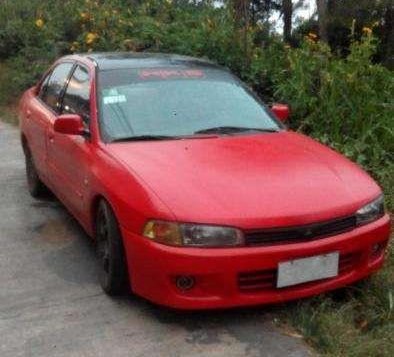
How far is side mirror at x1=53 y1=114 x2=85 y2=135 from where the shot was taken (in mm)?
4809

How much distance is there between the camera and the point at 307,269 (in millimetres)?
3881

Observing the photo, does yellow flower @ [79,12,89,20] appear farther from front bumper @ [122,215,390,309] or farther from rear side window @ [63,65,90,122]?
front bumper @ [122,215,390,309]

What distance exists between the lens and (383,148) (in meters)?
6.77

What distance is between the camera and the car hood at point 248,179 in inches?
150

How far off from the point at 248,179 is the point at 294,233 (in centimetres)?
47

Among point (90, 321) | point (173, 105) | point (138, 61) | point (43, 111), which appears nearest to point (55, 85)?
point (43, 111)

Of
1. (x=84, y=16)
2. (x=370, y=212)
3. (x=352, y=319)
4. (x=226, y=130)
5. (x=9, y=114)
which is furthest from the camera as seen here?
(x=84, y=16)

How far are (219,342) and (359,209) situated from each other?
111cm

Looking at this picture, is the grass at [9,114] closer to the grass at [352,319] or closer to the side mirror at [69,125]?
the side mirror at [69,125]

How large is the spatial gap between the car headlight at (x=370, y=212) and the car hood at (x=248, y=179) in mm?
41

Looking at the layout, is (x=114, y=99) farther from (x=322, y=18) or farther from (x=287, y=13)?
(x=287, y=13)

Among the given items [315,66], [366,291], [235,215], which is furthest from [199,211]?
[315,66]

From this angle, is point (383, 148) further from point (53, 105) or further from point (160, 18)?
point (160, 18)

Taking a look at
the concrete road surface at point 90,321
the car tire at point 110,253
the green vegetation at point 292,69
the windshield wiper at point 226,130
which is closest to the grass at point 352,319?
the green vegetation at point 292,69
